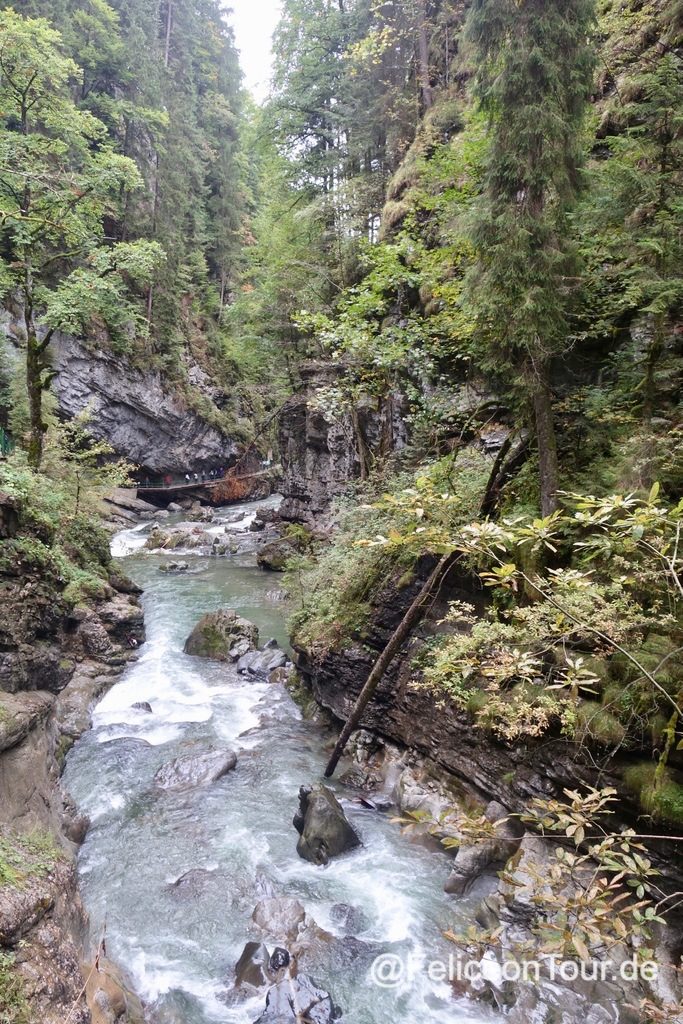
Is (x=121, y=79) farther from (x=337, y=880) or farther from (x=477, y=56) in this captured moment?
(x=337, y=880)

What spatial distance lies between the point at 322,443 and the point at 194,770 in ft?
45.8

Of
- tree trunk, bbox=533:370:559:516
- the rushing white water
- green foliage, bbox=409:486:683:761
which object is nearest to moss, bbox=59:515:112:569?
the rushing white water

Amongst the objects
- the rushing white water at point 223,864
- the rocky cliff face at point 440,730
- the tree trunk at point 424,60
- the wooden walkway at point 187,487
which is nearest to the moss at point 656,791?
the rocky cliff face at point 440,730

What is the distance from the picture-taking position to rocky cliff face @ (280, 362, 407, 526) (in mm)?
15570

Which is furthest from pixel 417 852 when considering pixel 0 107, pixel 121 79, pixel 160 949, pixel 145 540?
pixel 121 79

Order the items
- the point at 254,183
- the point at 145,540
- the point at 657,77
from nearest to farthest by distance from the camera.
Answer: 1. the point at 657,77
2. the point at 145,540
3. the point at 254,183

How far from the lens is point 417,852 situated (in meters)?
7.40

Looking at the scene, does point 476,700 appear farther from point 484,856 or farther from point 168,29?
point 168,29

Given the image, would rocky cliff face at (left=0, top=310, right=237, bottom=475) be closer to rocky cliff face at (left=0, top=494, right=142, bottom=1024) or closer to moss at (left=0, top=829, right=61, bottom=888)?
rocky cliff face at (left=0, top=494, right=142, bottom=1024)

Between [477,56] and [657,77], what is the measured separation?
2.43 metres

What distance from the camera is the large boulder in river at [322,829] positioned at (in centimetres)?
736

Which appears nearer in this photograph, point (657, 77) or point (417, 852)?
point (657, 77)

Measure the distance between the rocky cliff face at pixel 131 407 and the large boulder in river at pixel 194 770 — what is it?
20.8m

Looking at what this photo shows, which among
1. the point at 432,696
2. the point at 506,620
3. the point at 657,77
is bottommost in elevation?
the point at 432,696
